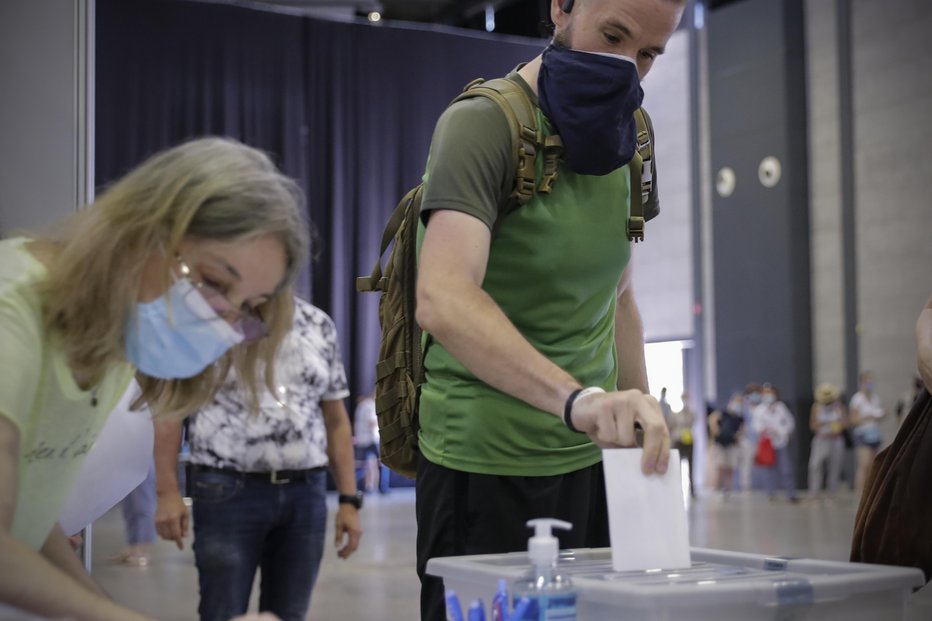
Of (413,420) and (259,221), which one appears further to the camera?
(413,420)

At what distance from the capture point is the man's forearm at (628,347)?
7.42ft

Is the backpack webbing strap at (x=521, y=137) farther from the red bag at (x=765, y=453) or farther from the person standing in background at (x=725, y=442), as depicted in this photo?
the red bag at (x=765, y=453)

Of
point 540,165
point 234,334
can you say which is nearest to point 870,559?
point 540,165

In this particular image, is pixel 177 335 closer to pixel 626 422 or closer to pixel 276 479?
pixel 626 422

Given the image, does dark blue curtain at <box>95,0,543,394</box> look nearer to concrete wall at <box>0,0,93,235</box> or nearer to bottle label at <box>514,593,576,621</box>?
concrete wall at <box>0,0,93,235</box>

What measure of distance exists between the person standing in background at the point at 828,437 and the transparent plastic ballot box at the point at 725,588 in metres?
14.4

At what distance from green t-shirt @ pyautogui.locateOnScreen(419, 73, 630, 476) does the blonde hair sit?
0.39m

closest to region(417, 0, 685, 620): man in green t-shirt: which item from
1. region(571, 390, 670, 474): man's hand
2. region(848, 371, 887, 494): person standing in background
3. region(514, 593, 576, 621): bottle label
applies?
region(571, 390, 670, 474): man's hand

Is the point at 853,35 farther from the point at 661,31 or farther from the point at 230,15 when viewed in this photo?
the point at 661,31

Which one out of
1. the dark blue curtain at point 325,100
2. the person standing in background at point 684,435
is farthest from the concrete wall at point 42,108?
the dark blue curtain at point 325,100

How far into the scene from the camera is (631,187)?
2.02 meters

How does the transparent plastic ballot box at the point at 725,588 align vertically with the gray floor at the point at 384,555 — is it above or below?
above

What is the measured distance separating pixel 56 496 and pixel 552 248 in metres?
0.83

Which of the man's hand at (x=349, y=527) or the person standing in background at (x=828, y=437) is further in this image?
the person standing in background at (x=828, y=437)
